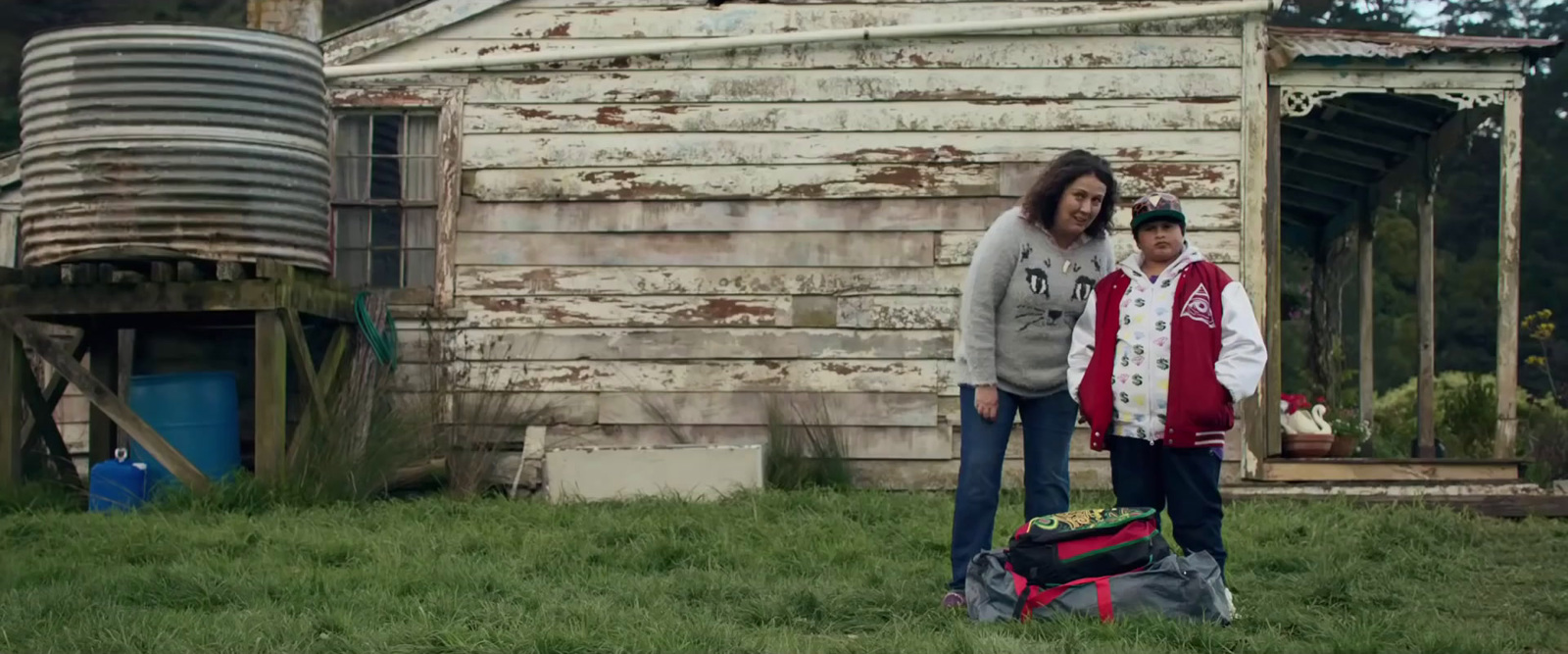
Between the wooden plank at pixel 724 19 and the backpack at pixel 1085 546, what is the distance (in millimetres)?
4832

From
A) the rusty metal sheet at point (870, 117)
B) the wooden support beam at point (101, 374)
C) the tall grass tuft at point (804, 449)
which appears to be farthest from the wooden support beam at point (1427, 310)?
the wooden support beam at point (101, 374)

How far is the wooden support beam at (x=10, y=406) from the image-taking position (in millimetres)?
8523

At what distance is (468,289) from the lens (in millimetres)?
9398

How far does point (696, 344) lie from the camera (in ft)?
→ 30.7

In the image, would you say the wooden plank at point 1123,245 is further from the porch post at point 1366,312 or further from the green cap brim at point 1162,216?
the green cap brim at point 1162,216

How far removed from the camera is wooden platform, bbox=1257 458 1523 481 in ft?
30.2

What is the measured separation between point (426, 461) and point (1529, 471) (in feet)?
23.2

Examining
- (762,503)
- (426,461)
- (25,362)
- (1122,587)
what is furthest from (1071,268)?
(25,362)

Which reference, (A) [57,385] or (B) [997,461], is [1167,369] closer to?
(B) [997,461]

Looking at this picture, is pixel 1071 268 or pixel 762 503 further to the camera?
pixel 762 503

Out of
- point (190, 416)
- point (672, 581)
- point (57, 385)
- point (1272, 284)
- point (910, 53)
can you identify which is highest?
point (910, 53)

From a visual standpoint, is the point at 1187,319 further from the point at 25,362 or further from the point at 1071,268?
the point at 25,362

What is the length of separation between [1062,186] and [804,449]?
401 centimetres

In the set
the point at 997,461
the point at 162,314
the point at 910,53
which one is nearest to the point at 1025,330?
the point at 997,461
